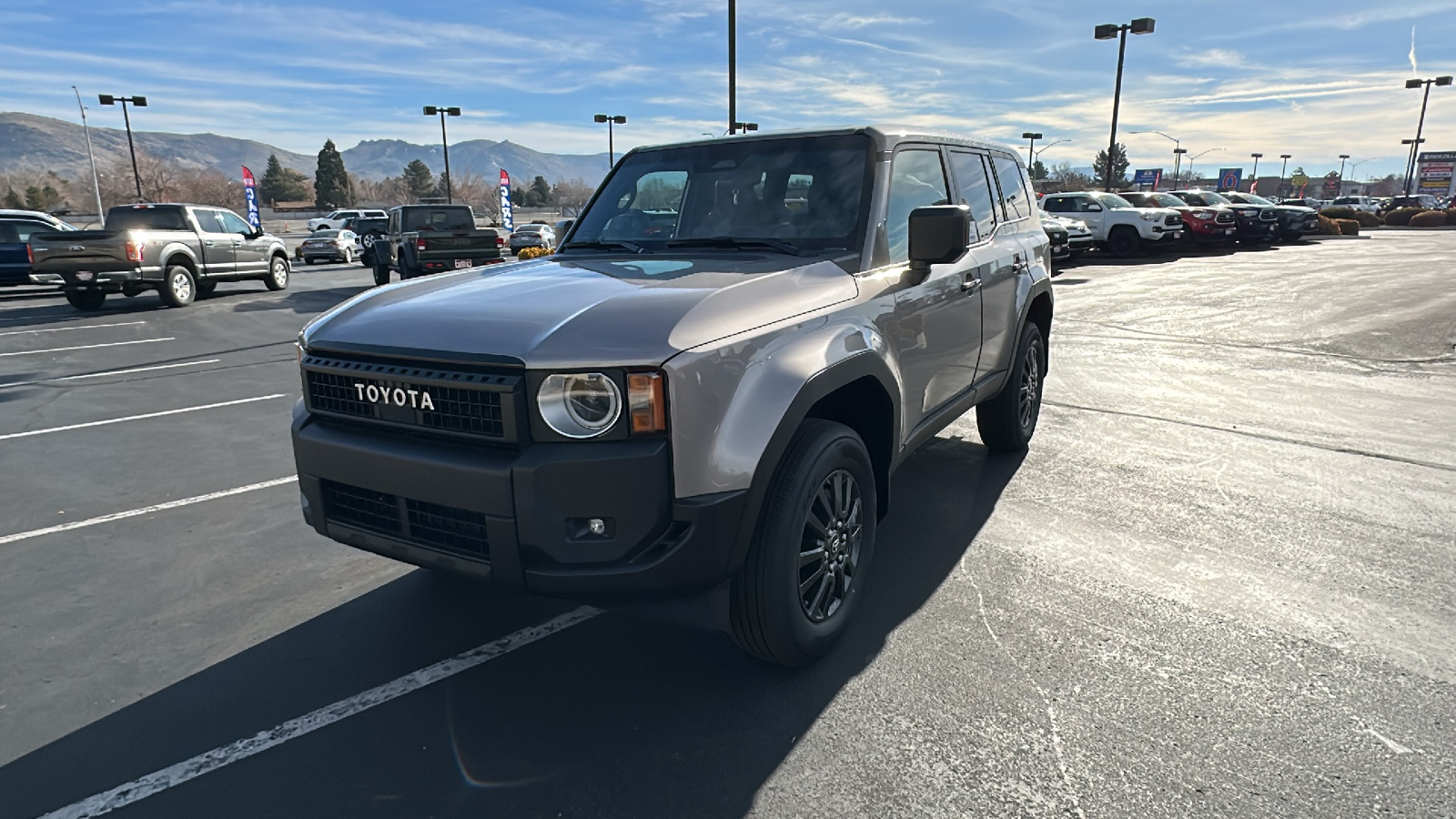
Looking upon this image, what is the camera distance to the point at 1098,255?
25.1 meters

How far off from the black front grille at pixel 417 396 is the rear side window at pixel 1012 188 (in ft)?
12.8

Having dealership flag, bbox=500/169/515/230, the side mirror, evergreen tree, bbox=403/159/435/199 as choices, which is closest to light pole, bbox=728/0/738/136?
the side mirror

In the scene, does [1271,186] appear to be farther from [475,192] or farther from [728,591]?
[728,591]

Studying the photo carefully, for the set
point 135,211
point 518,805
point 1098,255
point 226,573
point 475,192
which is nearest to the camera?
point 518,805

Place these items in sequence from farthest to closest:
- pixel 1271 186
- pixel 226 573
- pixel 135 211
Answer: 1. pixel 1271 186
2. pixel 135 211
3. pixel 226 573

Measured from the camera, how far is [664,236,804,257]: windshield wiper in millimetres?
3551

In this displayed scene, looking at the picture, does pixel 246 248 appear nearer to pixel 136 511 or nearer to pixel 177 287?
pixel 177 287

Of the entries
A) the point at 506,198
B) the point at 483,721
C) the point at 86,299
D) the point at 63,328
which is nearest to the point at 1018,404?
the point at 483,721

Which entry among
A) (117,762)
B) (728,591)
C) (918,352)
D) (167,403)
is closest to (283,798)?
(117,762)

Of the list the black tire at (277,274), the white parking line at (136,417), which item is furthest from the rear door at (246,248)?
the white parking line at (136,417)

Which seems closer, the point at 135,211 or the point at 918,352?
the point at 918,352

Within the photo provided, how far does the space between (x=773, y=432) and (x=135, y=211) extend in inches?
708

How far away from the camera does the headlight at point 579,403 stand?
2.44m

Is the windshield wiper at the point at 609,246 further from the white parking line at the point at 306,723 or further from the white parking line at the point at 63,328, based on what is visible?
the white parking line at the point at 63,328
